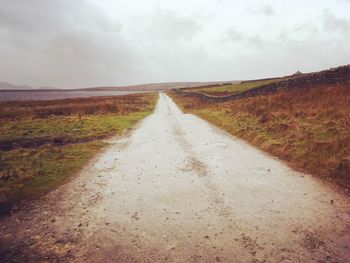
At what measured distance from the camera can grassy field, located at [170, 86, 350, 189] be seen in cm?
899

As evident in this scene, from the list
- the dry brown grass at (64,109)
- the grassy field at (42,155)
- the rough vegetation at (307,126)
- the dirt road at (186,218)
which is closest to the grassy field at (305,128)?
the rough vegetation at (307,126)

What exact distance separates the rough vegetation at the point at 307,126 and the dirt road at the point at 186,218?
3.28 ft

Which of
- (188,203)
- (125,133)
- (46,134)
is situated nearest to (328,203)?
(188,203)

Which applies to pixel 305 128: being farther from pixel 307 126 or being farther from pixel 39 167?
pixel 39 167

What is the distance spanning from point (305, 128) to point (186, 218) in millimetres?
9317

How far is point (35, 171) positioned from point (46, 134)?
8773 millimetres

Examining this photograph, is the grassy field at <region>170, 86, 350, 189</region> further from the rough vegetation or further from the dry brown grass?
the dry brown grass

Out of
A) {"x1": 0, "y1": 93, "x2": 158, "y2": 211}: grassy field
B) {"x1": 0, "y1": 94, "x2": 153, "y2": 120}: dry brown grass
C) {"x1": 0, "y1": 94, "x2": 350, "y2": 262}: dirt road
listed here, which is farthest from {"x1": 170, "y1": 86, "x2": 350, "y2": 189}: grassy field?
{"x1": 0, "y1": 94, "x2": 153, "y2": 120}: dry brown grass

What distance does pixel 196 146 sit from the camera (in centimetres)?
1324

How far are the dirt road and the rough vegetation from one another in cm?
100

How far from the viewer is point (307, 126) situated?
12.8 meters

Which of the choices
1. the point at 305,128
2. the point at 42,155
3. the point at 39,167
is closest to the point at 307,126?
the point at 305,128

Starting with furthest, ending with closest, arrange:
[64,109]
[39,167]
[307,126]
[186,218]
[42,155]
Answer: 1. [64,109]
2. [307,126]
3. [42,155]
4. [39,167]
5. [186,218]

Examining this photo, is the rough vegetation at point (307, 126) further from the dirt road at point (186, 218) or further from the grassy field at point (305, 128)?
the dirt road at point (186, 218)
